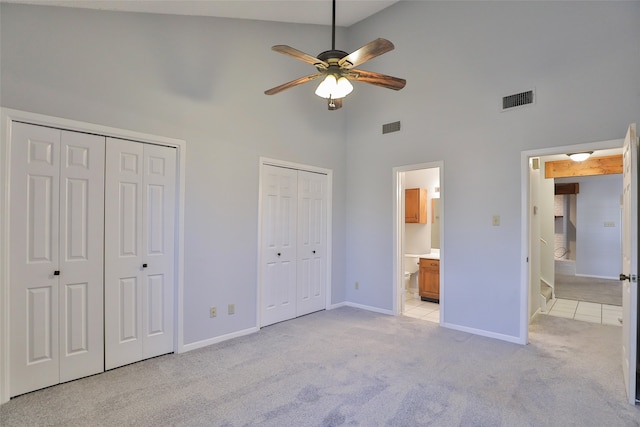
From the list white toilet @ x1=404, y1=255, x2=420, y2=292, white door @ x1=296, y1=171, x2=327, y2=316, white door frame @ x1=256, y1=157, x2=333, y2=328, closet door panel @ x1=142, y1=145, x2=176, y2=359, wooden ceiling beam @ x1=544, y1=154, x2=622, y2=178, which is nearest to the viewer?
closet door panel @ x1=142, y1=145, x2=176, y2=359

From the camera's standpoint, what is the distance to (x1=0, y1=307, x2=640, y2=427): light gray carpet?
2.24 metres

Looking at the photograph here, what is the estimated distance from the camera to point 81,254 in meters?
2.77

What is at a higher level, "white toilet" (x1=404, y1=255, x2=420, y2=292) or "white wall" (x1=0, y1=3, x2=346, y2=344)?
"white wall" (x1=0, y1=3, x2=346, y2=344)

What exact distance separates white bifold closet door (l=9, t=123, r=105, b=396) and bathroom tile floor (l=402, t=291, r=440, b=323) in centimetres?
372

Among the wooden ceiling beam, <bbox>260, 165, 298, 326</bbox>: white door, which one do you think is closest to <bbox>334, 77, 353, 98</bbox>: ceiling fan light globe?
<bbox>260, 165, 298, 326</bbox>: white door

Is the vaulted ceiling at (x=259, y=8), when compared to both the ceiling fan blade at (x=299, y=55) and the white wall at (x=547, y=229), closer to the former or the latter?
the ceiling fan blade at (x=299, y=55)

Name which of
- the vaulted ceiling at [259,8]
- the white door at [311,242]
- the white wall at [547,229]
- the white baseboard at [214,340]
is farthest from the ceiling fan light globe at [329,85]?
the white wall at [547,229]

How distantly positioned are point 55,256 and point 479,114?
4.39 m

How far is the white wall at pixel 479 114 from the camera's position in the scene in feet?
10.3

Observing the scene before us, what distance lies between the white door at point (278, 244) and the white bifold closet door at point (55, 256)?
174 cm

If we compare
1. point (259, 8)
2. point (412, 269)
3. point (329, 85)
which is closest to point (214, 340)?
point (329, 85)

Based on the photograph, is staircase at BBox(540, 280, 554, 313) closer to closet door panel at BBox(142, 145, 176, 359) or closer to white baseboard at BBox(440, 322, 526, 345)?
white baseboard at BBox(440, 322, 526, 345)

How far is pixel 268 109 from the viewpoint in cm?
409

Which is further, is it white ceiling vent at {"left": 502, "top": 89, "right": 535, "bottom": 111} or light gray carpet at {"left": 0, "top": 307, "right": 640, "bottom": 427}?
white ceiling vent at {"left": 502, "top": 89, "right": 535, "bottom": 111}
